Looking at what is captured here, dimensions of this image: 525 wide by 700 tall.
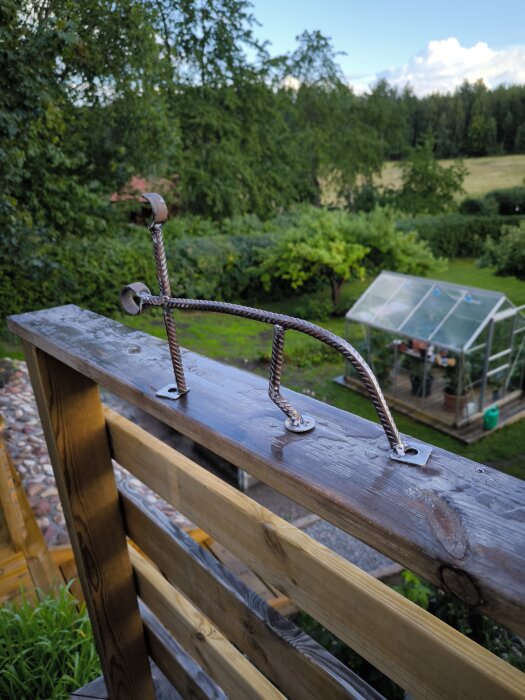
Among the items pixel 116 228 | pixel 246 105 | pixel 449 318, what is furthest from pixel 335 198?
pixel 449 318

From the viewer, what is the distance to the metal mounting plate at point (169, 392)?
71 centimetres

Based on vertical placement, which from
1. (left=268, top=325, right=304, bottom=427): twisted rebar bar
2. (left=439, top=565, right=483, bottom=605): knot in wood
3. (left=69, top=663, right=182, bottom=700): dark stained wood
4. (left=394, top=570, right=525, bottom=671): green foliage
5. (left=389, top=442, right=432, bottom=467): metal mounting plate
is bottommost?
(left=394, top=570, right=525, bottom=671): green foliage

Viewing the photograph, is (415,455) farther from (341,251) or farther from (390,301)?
(341,251)

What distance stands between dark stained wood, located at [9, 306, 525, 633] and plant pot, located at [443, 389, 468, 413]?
18.1ft

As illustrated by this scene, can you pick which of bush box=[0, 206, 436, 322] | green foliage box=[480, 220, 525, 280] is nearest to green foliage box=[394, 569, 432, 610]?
bush box=[0, 206, 436, 322]

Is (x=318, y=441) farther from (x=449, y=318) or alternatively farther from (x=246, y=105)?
(x=246, y=105)

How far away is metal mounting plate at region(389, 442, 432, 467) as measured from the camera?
50 cm

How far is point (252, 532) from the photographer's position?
68cm

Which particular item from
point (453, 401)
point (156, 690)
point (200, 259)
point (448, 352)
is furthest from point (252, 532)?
point (200, 259)

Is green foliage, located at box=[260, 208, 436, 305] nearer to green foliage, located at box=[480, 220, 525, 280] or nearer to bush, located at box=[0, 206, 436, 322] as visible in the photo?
bush, located at box=[0, 206, 436, 322]

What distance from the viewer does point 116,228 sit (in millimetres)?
8047

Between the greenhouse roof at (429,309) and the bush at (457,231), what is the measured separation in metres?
7.18

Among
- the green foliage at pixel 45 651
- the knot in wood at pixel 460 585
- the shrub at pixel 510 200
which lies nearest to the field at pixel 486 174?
the shrub at pixel 510 200

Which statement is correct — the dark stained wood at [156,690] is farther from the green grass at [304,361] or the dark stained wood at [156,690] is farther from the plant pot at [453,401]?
the plant pot at [453,401]
